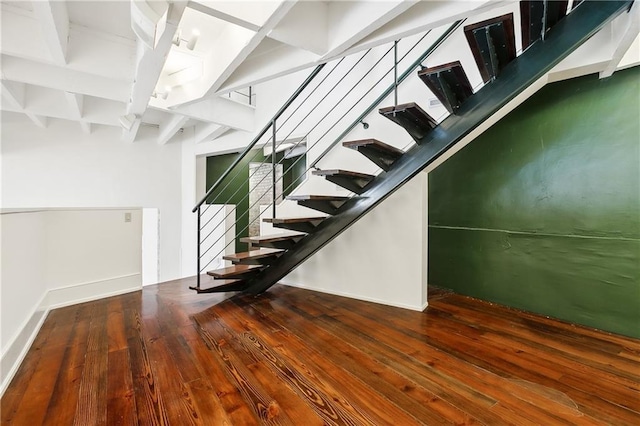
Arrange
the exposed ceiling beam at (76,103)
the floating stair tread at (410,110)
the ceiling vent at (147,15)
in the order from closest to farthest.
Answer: the ceiling vent at (147,15)
the floating stair tread at (410,110)
the exposed ceiling beam at (76,103)

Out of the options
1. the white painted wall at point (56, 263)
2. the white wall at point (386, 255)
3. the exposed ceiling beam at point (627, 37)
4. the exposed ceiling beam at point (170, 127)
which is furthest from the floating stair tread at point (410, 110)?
the exposed ceiling beam at point (170, 127)

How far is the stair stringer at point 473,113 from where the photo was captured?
160 centimetres

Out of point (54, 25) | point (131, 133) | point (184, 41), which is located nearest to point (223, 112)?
point (184, 41)

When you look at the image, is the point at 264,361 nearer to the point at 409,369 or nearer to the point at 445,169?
the point at 409,369

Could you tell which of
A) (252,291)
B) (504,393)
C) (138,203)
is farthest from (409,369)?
(138,203)

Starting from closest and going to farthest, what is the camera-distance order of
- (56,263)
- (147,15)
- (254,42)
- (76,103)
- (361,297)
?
(147,15) < (254,42) < (56,263) < (361,297) < (76,103)

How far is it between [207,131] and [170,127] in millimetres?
533

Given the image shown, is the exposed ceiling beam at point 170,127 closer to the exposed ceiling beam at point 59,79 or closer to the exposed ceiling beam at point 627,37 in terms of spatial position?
the exposed ceiling beam at point 59,79

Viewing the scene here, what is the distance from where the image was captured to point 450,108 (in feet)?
6.94

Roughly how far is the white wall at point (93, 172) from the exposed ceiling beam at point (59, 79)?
1.95 metres

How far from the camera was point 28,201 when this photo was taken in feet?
13.4

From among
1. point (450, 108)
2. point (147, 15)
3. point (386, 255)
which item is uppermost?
point (147, 15)

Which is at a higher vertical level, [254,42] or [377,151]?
[254,42]

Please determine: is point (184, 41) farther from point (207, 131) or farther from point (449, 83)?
point (449, 83)
